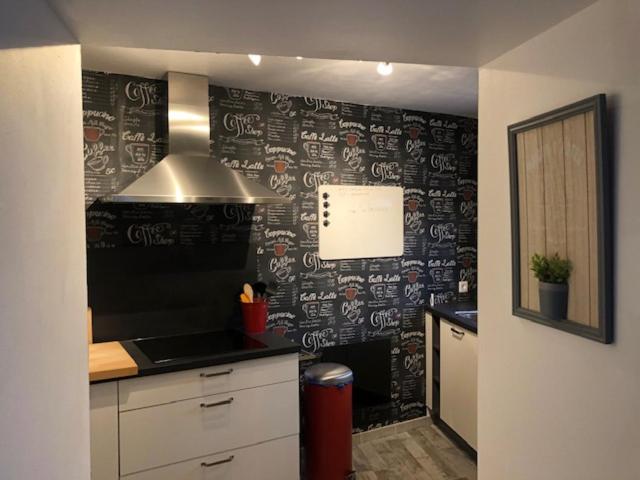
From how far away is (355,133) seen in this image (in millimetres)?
3371

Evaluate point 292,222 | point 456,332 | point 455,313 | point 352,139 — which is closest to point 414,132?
point 352,139

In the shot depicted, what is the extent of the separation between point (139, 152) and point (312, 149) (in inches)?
43.8

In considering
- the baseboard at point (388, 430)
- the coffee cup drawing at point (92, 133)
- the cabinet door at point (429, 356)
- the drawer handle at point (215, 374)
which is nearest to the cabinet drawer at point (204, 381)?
the drawer handle at point (215, 374)

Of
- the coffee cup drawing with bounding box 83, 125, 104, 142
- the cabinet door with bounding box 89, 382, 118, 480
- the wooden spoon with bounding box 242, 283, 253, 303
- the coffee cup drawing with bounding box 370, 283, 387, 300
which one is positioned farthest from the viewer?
the coffee cup drawing with bounding box 370, 283, 387, 300

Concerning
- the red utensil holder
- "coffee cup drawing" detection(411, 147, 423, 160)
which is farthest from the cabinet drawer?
"coffee cup drawing" detection(411, 147, 423, 160)

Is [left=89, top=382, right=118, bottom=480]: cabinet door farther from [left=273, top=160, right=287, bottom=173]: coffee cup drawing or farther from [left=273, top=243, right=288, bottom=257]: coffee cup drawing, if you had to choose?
[left=273, top=160, right=287, bottom=173]: coffee cup drawing

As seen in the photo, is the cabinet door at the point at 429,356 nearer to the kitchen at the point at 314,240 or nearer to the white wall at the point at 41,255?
the kitchen at the point at 314,240

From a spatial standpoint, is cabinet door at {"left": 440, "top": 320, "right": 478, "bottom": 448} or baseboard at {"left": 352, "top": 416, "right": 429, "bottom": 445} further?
baseboard at {"left": 352, "top": 416, "right": 429, "bottom": 445}

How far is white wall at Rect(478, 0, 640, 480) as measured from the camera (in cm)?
87

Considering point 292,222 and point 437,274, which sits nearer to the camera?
point 292,222

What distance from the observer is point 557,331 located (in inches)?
41.7

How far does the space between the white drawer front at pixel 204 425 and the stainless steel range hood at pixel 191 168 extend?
100cm

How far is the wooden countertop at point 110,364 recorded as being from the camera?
6.89 ft

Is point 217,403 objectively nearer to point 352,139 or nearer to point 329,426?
point 329,426
